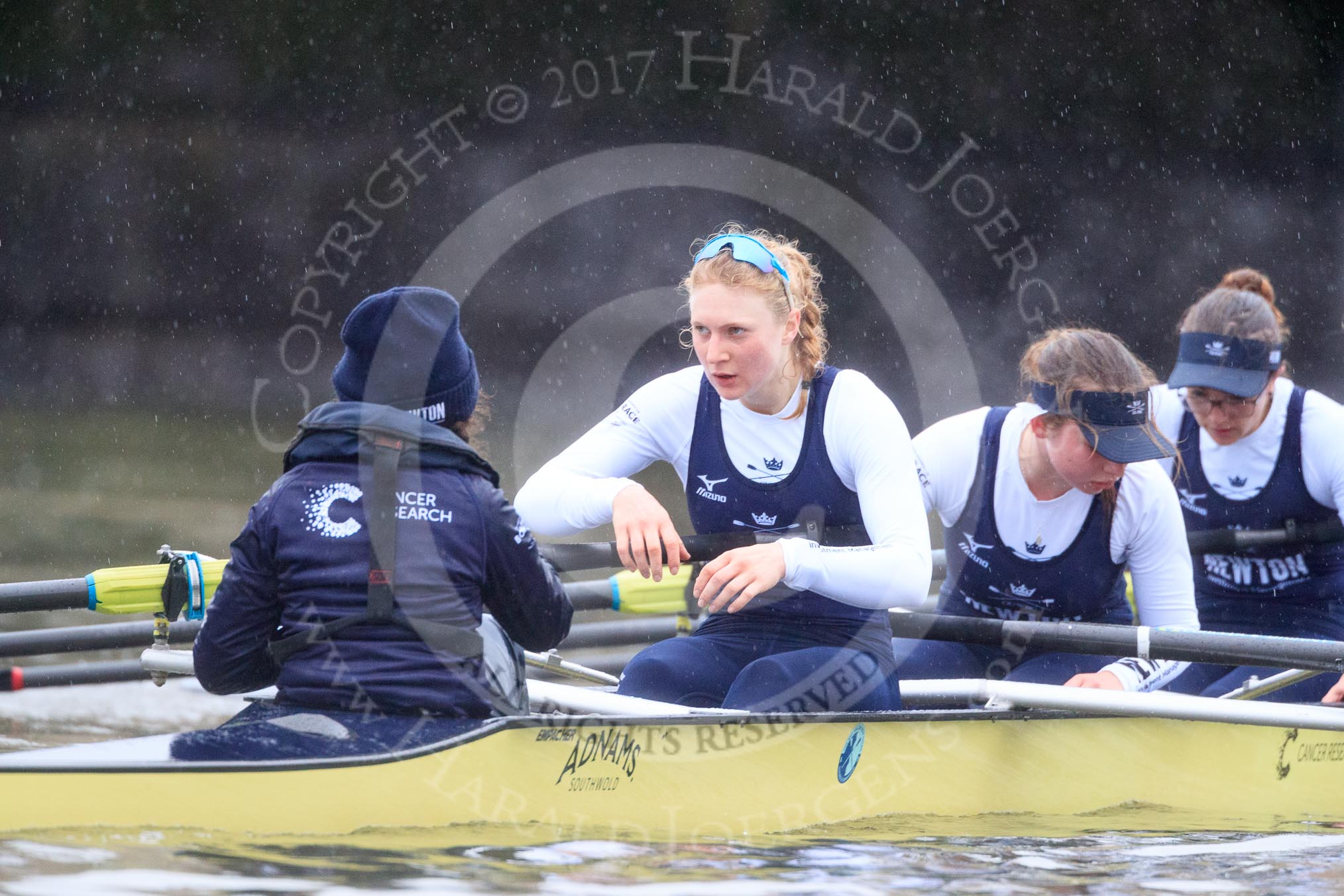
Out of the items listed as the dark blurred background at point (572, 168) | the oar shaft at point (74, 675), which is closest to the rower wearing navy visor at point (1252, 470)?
the oar shaft at point (74, 675)

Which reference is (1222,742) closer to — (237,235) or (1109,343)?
(1109,343)

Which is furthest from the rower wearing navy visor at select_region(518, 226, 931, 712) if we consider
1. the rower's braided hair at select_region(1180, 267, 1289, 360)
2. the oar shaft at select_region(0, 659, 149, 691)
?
the oar shaft at select_region(0, 659, 149, 691)

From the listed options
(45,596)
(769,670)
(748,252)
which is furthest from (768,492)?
(45,596)

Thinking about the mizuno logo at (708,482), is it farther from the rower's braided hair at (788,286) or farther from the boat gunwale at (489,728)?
the boat gunwale at (489,728)

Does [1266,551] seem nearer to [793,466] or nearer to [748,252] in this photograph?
[793,466]

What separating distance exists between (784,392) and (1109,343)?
966 millimetres

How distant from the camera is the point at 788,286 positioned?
10.3 feet

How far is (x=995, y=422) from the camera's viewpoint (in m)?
3.69

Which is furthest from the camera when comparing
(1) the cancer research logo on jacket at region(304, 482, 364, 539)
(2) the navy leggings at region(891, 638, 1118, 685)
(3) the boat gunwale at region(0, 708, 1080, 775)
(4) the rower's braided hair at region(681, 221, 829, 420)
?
(2) the navy leggings at region(891, 638, 1118, 685)

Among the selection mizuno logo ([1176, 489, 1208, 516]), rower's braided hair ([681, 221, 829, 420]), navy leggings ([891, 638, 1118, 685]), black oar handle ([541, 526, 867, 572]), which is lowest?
navy leggings ([891, 638, 1118, 685])

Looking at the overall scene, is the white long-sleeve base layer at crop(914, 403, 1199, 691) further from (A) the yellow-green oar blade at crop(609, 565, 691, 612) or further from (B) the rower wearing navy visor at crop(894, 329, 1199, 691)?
(A) the yellow-green oar blade at crop(609, 565, 691, 612)

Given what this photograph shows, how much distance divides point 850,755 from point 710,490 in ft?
2.36

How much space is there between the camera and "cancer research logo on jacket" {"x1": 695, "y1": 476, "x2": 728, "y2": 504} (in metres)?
3.30

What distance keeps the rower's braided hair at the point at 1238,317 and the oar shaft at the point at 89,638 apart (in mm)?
3120
